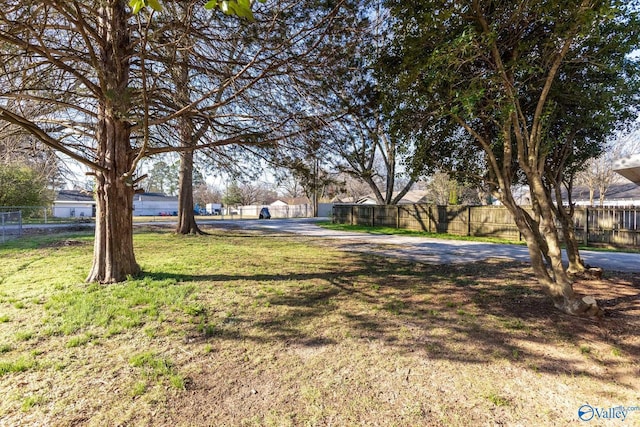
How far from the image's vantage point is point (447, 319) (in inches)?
163

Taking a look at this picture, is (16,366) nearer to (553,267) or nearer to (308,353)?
(308,353)

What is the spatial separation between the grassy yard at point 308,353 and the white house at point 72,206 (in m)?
42.3

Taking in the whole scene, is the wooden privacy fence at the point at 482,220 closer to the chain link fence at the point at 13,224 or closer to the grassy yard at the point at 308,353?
the grassy yard at the point at 308,353

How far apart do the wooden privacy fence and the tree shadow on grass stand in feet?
24.8

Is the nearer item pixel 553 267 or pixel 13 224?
pixel 553 267

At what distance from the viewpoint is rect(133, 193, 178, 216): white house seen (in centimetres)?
4875

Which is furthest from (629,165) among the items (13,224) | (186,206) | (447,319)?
(13,224)

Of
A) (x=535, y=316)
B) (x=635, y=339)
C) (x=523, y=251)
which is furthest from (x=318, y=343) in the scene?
(x=523, y=251)

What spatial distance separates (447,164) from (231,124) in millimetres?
4673

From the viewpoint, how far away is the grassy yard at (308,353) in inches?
96.0

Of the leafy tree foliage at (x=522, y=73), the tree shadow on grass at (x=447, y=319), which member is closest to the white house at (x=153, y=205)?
the tree shadow on grass at (x=447, y=319)

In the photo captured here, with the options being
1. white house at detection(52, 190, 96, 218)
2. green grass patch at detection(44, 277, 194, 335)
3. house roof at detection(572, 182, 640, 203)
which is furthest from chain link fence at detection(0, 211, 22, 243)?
house roof at detection(572, 182, 640, 203)

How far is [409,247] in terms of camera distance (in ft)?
37.3

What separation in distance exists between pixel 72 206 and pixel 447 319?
49921 millimetres
